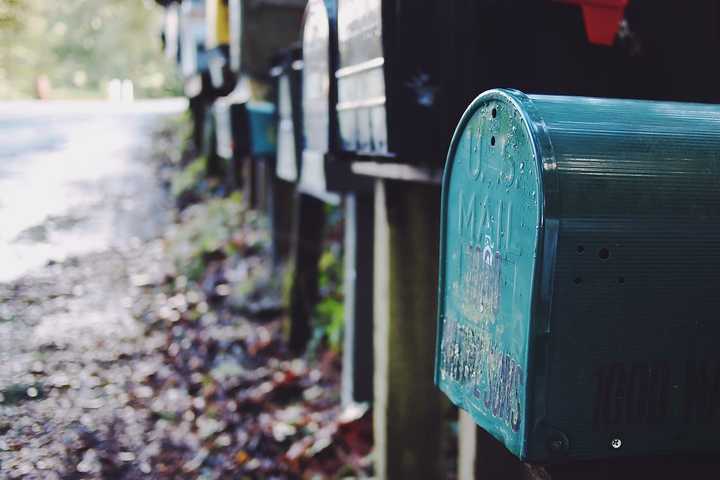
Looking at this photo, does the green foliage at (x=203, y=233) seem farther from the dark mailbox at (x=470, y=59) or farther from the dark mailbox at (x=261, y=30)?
the dark mailbox at (x=470, y=59)

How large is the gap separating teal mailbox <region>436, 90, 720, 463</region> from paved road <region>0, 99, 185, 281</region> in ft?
17.1

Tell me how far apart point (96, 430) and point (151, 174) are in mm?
7676

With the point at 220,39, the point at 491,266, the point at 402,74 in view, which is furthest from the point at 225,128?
the point at 491,266

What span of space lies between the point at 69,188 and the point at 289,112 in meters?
5.55

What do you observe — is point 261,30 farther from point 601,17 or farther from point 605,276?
point 605,276

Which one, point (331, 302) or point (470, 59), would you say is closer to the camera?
point (470, 59)

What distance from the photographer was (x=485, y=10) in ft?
8.16

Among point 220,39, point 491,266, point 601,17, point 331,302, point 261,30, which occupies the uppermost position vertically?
point 220,39

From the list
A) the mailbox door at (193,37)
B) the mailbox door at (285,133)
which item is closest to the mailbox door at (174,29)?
the mailbox door at (193,37)

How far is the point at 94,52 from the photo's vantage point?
23.4m

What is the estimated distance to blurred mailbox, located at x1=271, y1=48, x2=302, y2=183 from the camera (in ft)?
13.9

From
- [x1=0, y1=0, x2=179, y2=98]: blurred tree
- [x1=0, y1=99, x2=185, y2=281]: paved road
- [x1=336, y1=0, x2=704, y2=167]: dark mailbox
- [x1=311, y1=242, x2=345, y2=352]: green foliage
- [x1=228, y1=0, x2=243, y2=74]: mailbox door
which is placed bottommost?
[x1=311, y1=242, x2=345, y2=352]: green foliage

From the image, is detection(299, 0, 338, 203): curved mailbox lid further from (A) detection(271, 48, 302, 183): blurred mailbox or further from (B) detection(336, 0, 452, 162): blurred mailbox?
(B) detection(336, 0, 452, 162): blurred mailbox

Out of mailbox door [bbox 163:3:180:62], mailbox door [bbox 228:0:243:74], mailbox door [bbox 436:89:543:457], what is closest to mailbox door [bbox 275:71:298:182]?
mailbox door [bbox 228:0:243:74]
